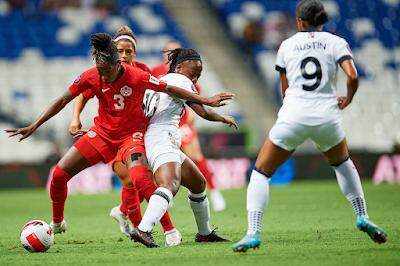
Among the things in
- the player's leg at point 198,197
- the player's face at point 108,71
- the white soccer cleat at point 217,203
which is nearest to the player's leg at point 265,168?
the player's leg at point 198,197

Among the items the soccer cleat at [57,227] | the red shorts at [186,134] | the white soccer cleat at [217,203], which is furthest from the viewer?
the red shorts at [186,134]

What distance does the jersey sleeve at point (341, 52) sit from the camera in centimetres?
685

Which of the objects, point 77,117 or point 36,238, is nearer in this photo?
point 36,238

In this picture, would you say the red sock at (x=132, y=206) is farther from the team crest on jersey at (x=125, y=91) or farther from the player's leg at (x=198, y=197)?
the team crest on jersey at (x=125, y=91)

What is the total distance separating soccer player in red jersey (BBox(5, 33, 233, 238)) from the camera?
763 cm

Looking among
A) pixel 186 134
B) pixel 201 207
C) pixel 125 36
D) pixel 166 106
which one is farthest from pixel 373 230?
pixel 186 134

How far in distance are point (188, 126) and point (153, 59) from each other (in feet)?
30.1

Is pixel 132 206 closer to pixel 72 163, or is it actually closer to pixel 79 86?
pixel 72 163

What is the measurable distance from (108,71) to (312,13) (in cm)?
194

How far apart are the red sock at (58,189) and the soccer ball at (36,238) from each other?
514mm

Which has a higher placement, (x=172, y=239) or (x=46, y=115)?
(x=46, y=115)

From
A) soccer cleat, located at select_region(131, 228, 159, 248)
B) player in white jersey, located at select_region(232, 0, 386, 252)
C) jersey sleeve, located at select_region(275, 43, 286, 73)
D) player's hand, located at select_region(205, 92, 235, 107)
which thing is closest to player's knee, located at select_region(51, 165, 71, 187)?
soccer cleat, located at select_region(131, 228, 159, 248)

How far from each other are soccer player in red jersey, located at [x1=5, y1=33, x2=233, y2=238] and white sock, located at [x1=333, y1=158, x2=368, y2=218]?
4.07 feet

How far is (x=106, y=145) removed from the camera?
8047 millimetres
